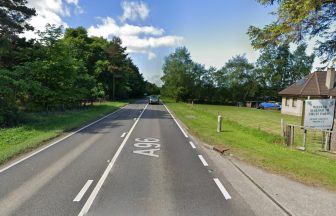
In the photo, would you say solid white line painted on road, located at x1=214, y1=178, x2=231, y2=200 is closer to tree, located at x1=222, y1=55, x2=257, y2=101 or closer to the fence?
the fence

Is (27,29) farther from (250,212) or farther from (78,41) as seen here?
(250,212)

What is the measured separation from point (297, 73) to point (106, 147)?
7002 cm

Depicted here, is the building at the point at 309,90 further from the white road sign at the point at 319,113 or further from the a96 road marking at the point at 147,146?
the a96 road marking at the point at 147,146

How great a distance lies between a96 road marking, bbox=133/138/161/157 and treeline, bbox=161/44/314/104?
59.5 meters

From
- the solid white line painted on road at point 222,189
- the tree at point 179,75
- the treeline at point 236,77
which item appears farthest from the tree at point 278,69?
the solid white line painted on road at point 222,189

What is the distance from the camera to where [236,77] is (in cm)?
A: 7669

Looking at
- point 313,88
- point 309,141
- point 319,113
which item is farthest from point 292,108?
point 319,113

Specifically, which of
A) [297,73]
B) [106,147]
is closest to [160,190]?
[106,147]

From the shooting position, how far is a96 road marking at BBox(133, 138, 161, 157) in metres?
12.3

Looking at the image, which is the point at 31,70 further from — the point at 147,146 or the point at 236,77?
the point at 236,77

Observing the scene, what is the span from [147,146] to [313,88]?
32346 mm

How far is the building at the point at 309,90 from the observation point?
36531 mm

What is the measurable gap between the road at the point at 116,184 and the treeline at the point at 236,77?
209 ft

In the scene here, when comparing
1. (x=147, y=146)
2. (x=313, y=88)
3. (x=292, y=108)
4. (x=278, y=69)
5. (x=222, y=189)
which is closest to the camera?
(x=222, y=189)
